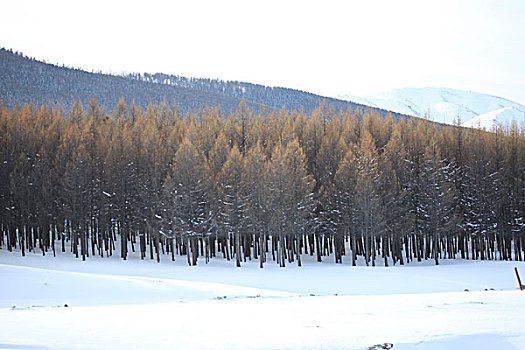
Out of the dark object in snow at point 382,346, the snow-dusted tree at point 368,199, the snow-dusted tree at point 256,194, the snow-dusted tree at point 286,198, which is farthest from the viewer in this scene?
the snow-dusted tree at point 368,199

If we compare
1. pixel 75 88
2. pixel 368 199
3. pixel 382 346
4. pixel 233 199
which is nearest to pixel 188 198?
pixel 233 199

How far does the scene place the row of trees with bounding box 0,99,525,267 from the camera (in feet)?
146

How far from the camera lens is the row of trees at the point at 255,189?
44.6 m

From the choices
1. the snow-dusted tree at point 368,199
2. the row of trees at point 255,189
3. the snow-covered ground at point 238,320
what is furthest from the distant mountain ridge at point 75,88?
the snow-covered ground at point 238,320

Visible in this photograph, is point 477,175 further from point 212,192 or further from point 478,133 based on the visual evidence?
point 212,192

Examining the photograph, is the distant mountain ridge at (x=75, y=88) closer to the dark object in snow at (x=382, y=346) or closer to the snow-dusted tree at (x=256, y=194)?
the snow-dusted tree at (x=256, y=194)

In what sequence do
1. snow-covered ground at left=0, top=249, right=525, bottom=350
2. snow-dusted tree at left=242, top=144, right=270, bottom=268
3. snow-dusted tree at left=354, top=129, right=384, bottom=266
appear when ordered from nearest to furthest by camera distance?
snow-covered ground at left=0, top=249, right=525, bottom=350
snow-dusted tree at left=242, top=144, right=270, bottom=268
snow-dusted tree at left=354, top=129, right=384, bottom=266

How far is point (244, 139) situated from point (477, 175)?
2636 cm

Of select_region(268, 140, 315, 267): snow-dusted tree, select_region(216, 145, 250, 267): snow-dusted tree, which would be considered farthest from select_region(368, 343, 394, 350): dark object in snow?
select_region(216, 145, 250, 267): snow-dusted tree

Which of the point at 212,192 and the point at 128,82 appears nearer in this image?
the point at 212,192

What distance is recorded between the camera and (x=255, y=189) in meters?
44.9

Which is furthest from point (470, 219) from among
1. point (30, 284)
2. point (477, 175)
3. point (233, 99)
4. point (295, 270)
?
point (233, 99)

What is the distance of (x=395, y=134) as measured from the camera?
51.0 metres

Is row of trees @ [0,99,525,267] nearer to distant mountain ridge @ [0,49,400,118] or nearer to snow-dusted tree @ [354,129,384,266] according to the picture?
snow-dusted tree @ [354,129,384,266]
